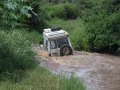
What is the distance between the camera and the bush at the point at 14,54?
11594mm

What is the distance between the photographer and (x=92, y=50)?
68.9 ft

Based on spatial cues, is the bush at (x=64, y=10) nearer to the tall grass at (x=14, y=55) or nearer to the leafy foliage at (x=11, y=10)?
the tall grass at (x=14, y=55)

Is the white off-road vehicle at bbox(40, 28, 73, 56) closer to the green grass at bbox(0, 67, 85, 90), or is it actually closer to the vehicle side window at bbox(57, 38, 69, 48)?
the vehicle side window at bbox(57, 38, 69, 48)

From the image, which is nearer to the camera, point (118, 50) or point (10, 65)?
point (10, 65)

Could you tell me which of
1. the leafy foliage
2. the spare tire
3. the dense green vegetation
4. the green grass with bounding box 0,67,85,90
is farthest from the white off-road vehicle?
the leafy foliage

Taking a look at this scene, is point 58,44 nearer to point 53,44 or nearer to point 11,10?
point 53,44

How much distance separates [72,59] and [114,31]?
4543 mm

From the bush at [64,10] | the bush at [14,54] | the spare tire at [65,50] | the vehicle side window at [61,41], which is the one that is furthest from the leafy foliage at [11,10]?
the bush at [64,10]

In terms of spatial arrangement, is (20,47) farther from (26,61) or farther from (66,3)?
(66,3)

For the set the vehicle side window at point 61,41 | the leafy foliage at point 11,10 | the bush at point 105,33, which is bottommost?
the bush at point 105,33

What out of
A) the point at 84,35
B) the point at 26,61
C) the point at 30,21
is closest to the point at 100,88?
the point at 26,61

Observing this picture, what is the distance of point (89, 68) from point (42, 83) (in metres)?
5.16

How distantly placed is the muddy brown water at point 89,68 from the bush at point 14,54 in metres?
0.85

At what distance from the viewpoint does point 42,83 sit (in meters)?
10.4
